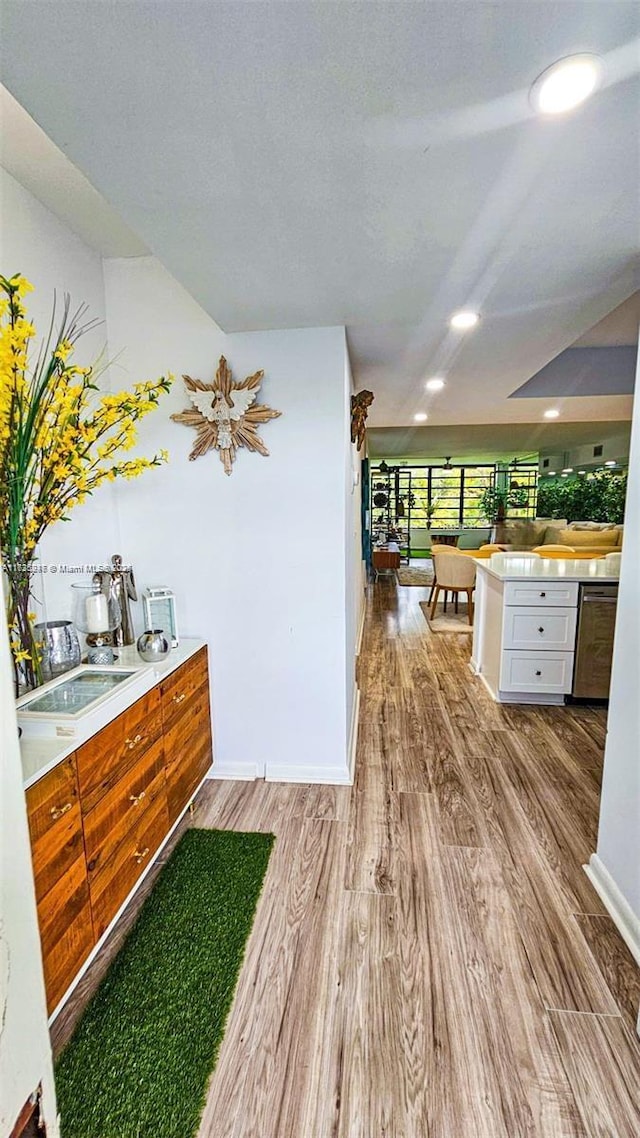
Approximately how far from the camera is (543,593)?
11.1 feet

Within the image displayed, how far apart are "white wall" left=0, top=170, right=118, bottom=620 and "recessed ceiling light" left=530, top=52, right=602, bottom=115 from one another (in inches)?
69.1

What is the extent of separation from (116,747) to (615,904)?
1.87 metres

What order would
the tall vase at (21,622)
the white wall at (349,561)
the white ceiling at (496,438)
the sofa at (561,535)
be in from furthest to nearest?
the white ceiling at (496,438)
the sofa at (561,535)
the white wall at (349,561)
the tall vase at (21,622)

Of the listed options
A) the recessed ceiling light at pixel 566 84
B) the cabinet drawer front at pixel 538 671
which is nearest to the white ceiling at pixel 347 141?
the recessed ceiling light at pixel 566 84

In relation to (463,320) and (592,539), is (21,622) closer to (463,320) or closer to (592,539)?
(463,320)

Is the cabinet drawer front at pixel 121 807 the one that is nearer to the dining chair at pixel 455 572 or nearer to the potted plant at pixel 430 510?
the dining chair at pixel 455 572

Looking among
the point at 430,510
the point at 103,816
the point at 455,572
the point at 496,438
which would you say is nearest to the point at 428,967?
the point at 103,816

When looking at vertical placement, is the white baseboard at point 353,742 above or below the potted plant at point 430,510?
below

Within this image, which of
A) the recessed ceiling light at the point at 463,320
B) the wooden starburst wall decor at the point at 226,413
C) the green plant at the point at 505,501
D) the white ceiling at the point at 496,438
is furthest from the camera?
the green plant at the point at 505,501

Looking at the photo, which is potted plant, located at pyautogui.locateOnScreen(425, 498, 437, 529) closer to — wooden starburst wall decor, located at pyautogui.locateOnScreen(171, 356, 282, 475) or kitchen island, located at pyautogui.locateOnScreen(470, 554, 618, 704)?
kitchen island, located at pyautogui.locateOnScreen(470, 554, 618, 704)

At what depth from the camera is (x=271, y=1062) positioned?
1259 mm

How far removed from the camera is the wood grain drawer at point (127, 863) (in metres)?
1.47

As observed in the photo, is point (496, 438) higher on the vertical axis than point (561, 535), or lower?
higher

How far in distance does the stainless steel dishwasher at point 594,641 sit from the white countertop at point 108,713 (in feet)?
8.92
